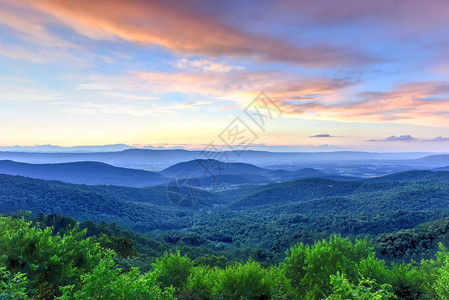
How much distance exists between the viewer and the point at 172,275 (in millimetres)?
26922

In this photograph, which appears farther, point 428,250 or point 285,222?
point 285,222

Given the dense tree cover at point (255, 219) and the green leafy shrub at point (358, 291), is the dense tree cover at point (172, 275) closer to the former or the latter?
the green leafy shrub at point (358, 291)

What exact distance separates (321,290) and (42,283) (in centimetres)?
2423

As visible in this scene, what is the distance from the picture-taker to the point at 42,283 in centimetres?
1633

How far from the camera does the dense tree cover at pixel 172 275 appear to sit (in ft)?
36.3

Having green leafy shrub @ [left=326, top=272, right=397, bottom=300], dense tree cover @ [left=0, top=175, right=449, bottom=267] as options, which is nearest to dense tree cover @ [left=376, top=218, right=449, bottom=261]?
dense tree cover @ [left=0, top=175, right=449, bottom=267]

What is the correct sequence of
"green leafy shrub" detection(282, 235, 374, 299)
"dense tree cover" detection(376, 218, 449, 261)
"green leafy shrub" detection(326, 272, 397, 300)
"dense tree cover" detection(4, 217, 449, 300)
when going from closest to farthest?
"green leafy shrub" detection(326, 272, 397, 300)
"dense tree cover" detection(4, 217, 449, 300)
"green leafy shrub" detection(282, 235, 374, 299)
"dense tree cover" detection(376, 218, 449, 261)

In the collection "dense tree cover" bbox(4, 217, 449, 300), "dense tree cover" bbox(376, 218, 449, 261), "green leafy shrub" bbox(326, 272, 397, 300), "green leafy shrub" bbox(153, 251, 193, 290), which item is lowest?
"dense tree cover" bbox(376, 218, 449, 261)

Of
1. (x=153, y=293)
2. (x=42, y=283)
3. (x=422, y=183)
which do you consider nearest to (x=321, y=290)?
(x=153, y=293)

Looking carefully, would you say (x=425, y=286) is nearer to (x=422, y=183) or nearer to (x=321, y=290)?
(x=321, y=290)

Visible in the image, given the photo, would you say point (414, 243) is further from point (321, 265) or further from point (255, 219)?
point (255, 219)

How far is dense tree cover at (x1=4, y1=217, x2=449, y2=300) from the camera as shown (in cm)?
1107

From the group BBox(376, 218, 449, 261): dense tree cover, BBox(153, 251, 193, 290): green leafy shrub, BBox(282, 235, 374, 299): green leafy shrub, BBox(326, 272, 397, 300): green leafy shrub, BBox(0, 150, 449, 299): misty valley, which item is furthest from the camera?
BBox(376, 218, 449, 261): dense tree cover

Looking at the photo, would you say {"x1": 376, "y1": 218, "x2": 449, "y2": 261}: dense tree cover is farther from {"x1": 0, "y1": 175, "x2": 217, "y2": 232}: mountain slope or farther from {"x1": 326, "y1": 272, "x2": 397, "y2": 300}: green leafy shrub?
{"x1": 0, "y1": 175, "x2": 217, "y2": 232}: mountain slope
